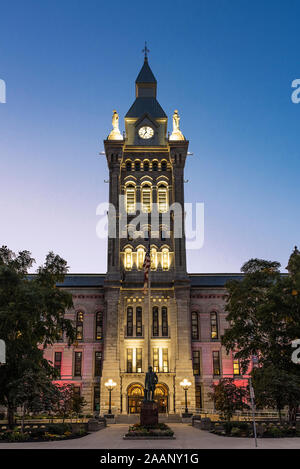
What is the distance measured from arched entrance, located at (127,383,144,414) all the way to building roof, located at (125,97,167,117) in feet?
127

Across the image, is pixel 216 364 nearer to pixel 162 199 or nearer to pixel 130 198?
pixel 162 199

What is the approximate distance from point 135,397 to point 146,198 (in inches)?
1041

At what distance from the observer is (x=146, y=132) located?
216ft

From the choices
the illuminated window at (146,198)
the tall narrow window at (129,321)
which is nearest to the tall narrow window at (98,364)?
the tall narrow window at (129,321)

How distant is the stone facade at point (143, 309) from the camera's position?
5253 cm

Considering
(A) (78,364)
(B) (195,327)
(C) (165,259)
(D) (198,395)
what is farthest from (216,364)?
(A) (78,364)

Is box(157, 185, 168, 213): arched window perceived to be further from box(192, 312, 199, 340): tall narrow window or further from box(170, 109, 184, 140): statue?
box(192, 312, 199, 340): tall narrow window

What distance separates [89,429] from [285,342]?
16.7 m

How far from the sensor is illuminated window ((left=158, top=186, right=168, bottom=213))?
6200 centimetres

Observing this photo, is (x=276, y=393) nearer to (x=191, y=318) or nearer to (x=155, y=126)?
(x=191, y=318)

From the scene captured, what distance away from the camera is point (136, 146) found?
64000mm

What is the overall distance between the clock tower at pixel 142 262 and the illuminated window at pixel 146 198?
142mm
